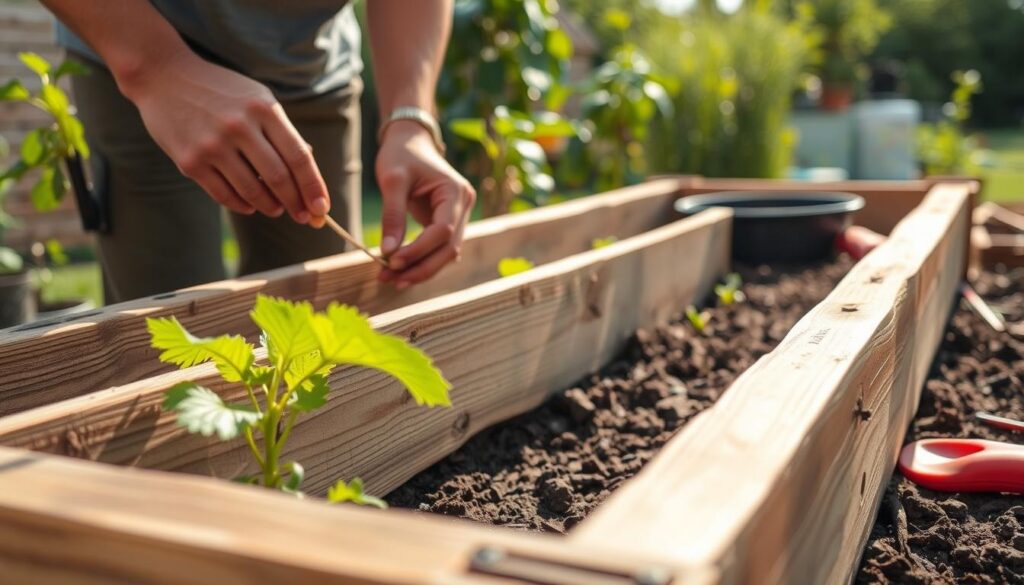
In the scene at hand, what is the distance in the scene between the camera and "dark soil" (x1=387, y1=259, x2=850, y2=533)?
136 cm

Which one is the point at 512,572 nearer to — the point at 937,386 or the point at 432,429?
the point at 432,429

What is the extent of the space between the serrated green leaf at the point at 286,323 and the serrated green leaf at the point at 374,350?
3 cm

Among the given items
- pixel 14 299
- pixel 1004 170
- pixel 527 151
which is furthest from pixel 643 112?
pixel 1004 170

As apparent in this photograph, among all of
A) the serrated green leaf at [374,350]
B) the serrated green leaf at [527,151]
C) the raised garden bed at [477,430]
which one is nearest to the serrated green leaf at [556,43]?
the serrated green leaf at [527,151]

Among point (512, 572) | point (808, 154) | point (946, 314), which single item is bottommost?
point (808, 154)

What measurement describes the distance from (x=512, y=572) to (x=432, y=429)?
0.88m

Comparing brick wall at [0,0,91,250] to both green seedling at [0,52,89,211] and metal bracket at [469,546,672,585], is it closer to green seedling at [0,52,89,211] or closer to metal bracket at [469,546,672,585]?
green seedling at [0,52,89,211]

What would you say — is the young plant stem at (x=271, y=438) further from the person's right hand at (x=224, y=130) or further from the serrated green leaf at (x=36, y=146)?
the serrated green leaf at (x=36, y=146)

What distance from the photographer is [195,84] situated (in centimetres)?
144

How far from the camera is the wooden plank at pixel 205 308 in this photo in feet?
4.08

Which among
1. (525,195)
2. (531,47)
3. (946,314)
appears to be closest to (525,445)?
(946,314)

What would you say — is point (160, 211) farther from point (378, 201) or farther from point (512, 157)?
point (378, 201)

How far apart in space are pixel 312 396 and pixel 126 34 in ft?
2.61

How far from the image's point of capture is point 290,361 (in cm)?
94
